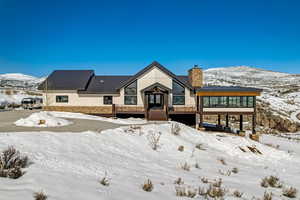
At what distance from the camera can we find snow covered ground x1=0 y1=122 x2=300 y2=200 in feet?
14.2

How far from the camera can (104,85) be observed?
2606 cm

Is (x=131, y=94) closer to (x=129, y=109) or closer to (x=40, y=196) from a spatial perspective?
(x=129, y=109)

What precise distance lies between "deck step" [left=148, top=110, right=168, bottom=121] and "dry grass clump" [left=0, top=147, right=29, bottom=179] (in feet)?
57.5

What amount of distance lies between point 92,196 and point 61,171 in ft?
5.61

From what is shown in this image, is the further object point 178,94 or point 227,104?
point 178,94

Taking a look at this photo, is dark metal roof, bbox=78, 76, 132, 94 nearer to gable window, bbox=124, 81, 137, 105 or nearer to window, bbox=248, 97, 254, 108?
gable window, bbox=124, 81, 137, 105

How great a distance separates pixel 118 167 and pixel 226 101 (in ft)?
64.1

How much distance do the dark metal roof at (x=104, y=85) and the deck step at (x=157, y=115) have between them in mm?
5609

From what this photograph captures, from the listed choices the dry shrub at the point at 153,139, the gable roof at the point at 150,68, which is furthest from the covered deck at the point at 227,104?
the dry shrub at the point at 153,139

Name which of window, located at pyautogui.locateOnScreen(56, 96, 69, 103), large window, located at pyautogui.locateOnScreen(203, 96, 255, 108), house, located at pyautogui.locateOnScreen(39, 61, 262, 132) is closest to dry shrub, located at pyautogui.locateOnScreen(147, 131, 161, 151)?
house, located at pyautogui.locateOnScreen(39, 61, 262, 132)

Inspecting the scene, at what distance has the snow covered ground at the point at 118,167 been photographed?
4340mm

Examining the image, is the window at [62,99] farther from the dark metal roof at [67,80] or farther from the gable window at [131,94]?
the gable window at [131,94]

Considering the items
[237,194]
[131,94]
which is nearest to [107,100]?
[131,94]

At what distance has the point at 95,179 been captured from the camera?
5.11 metres
